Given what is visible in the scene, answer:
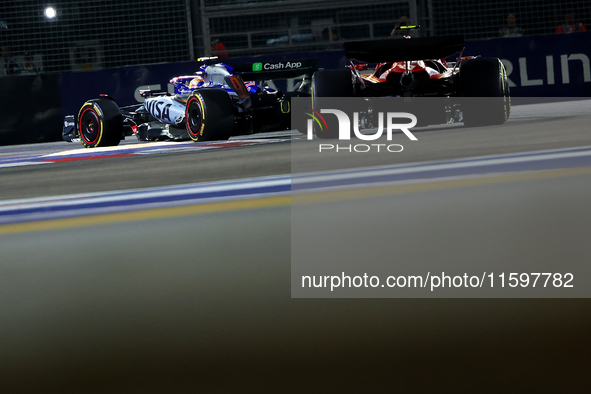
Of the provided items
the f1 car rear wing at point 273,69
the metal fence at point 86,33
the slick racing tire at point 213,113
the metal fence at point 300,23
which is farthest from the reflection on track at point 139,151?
the metal fence at point 300,23

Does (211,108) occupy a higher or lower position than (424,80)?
lower

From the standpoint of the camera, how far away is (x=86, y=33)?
1227 cm

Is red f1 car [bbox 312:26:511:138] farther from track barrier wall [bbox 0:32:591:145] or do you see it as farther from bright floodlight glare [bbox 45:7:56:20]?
bright floodlight glare [bbox 45:7:56:20]

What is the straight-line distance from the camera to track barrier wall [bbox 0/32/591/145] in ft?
37.1

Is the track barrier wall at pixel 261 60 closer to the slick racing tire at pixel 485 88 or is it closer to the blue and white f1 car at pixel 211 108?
the blue and white f1 car at pixel 211 108

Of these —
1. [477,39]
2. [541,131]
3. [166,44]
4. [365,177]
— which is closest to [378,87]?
[541,131]

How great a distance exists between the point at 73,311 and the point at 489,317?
81 cm

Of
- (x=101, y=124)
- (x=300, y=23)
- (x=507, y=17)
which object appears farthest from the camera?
(x=300, y=23)

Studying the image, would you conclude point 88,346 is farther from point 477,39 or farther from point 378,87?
point 477,39

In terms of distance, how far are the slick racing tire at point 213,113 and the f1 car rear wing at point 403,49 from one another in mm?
1464

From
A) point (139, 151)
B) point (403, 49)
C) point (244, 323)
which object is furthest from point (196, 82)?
point (244, 323)

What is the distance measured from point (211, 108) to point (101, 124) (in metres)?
1.75

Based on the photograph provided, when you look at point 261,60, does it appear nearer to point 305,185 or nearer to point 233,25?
point 233,25

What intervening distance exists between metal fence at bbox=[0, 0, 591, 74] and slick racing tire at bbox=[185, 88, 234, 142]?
5.76 metres
